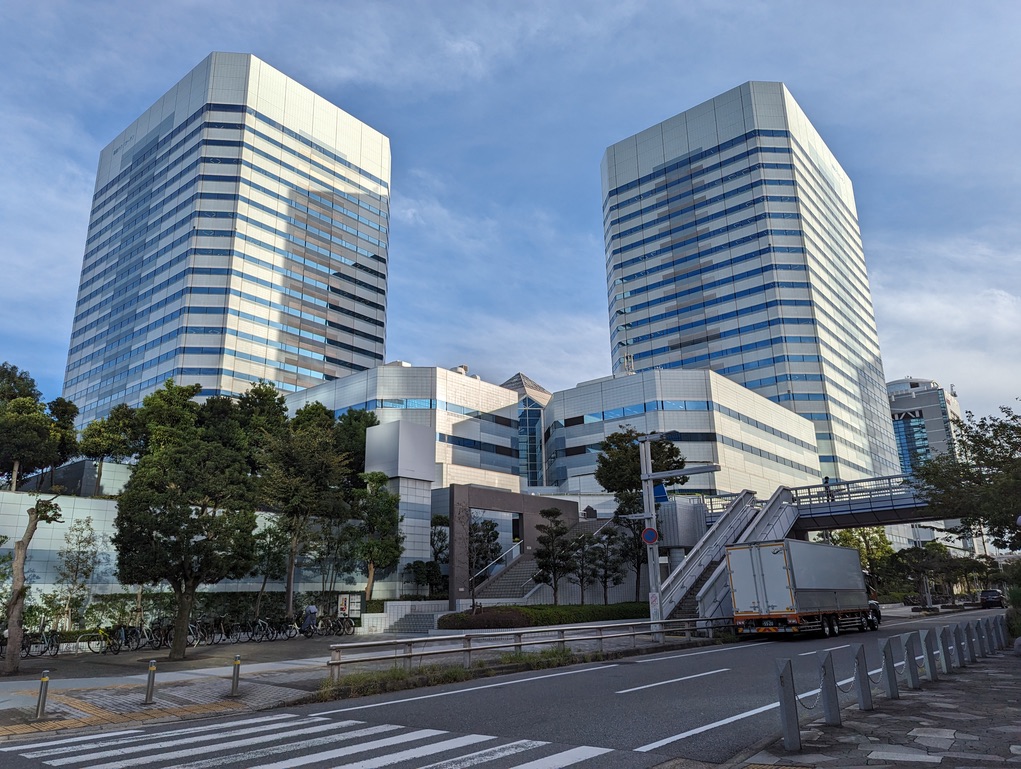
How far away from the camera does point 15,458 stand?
118ft

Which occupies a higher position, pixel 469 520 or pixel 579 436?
pixel 579 436

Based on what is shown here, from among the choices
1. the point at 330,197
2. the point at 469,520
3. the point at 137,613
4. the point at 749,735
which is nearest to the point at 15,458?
the point at 137,613

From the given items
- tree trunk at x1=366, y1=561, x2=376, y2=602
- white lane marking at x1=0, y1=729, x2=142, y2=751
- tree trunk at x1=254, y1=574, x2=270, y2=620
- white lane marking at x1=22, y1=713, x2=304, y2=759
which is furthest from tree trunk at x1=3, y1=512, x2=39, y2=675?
tree trunk at x1=366, y1=561, x2=376, y2=602

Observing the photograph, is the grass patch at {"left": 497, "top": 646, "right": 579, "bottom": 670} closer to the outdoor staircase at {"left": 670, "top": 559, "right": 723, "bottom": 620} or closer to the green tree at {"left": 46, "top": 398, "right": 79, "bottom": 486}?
the outdoor staircase at {"left": 670, "top": 559, "right": 723, "bottom": 620}

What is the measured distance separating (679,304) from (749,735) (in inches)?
3912

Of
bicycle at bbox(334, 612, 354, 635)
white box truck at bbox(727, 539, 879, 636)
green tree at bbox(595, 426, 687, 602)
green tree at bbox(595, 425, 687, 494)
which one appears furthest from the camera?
green tree at bbox(595, 425, 687, 494)

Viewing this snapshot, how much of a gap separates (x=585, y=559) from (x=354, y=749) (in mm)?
25568

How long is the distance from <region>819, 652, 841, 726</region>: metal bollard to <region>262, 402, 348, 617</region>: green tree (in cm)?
2388

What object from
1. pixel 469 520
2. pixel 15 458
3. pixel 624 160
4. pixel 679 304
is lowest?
pixel 469 520

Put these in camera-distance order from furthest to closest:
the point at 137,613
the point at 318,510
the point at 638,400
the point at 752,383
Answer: the point at 752,383
the point at 638,400
the point at 318,510
the point at 137,613

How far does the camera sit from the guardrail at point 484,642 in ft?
45.9

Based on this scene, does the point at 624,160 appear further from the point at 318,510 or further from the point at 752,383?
the point at 318,510

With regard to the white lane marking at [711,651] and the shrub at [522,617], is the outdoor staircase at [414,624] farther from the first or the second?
the white lane marking at [711,651]

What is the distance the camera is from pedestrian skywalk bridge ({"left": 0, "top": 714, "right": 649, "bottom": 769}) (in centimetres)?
722
